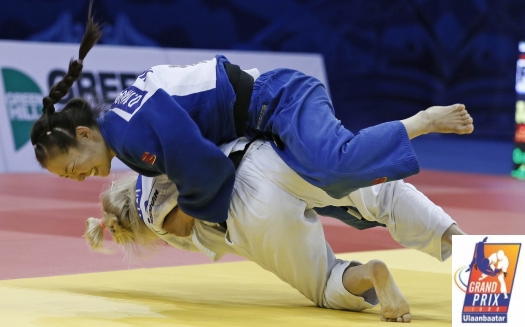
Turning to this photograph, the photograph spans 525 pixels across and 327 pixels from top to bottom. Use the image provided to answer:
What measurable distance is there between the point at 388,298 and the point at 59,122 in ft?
5.01

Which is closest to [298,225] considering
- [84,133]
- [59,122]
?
[84,133]

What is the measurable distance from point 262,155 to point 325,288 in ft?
2.06

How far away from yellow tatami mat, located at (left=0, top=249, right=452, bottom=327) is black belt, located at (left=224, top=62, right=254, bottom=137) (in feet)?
2.57

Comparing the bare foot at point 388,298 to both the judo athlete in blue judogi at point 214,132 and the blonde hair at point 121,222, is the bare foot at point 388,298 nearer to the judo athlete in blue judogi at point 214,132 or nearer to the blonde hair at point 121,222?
the judo athlete in blue judogi at point 214,132

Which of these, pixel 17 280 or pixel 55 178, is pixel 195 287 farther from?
pixel 55 178

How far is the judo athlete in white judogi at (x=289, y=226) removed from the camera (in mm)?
3309

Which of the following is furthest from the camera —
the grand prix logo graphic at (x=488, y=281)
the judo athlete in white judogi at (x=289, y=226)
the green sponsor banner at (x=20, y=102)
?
the green sponsor banner at (x=20, y=102)

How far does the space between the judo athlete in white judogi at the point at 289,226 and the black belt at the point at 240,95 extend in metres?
0.09

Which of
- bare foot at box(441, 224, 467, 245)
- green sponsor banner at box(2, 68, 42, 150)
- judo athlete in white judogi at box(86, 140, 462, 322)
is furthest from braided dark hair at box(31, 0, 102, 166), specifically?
green sponsor banner at box(2, 68, 42, 150)

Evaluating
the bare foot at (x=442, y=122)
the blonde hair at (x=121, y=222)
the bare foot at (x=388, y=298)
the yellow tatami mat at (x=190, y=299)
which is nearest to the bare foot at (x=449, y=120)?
the bare foot at (x=442, y=122)

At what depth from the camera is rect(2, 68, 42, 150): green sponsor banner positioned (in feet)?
33.2

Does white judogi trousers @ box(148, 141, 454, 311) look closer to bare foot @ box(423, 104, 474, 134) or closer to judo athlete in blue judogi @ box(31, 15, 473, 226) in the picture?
judo athlete in blue judogi @ box(31, 15, 473, 226)

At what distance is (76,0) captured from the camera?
520 inches

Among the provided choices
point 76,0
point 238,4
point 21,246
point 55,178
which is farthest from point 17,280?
point 238,4
